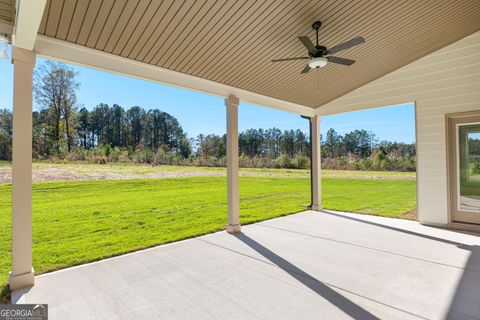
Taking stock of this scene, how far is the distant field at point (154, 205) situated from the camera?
4492 millimetres

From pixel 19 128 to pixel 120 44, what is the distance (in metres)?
1.43

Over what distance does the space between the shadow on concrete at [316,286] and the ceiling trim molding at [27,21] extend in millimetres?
3312

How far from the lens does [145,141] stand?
10828 mm

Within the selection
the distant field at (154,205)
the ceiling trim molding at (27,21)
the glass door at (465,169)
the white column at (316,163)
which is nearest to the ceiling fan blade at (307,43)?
the ceiling trim molding at (27,21)

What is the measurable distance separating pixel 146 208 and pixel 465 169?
7.32m

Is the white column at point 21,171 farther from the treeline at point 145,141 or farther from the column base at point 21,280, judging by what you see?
Answer: the treeline at point 145,141

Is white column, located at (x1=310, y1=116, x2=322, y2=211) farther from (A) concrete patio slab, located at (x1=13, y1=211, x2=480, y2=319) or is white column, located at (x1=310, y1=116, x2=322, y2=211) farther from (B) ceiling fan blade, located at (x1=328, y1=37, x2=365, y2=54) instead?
(B) ceiling fan blade, located at (x1=328, y1=37, x2=365, y2=54)

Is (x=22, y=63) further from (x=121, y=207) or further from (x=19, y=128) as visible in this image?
(x=121, y=207)

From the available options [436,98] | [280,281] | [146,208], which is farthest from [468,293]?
[146,208]

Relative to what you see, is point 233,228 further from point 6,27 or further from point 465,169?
point 465,169

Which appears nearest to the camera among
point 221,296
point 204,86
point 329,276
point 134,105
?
point 221,296

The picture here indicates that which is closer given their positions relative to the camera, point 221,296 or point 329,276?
point 221,296

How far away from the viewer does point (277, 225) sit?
556 cm

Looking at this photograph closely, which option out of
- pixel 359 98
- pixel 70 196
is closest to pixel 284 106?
pixel 359 98
